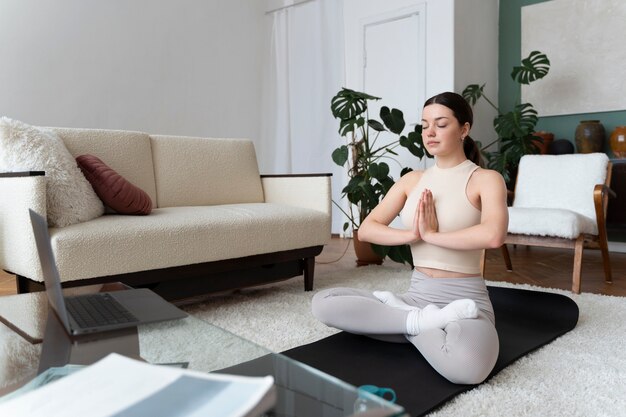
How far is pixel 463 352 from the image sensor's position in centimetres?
142

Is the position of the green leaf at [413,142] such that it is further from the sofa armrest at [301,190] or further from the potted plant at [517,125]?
the potted plant at [517,125]

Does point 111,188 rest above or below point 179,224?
above

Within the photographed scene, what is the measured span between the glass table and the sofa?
79cm

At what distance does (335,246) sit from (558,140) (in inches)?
88.8

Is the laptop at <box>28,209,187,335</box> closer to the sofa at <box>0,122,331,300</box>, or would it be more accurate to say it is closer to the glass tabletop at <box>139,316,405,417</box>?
the glass tabletop at <box>139,316,405,417</box>

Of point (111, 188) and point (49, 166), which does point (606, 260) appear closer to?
point (111, 188)

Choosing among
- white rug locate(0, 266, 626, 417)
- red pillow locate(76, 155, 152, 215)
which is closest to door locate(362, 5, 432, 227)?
white rug locate(0, 266, 626, 417)

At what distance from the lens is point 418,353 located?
1.66 metres

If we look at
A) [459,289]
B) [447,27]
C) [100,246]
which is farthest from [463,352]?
[447,27]

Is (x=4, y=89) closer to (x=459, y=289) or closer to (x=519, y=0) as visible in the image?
(x=459, y=289)

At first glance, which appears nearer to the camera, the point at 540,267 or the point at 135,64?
the point at 540,267

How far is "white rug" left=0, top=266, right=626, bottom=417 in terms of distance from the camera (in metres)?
1.31

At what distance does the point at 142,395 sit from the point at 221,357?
27 cm

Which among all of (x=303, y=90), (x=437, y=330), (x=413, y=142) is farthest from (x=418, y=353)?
(x=303, y=90)
